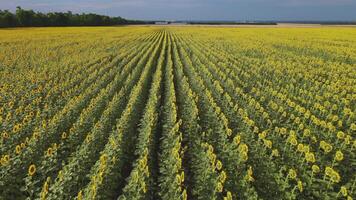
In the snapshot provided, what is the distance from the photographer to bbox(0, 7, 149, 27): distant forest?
66188 millimetres

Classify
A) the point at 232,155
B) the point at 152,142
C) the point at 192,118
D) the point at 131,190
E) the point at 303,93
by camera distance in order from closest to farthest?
1. the point at 131,190
2. the point at 232,155
3. the point at 152,142
4. the point at 192,118
5. the point at 303,93

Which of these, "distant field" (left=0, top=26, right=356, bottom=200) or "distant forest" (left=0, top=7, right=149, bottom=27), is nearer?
"distant field" (left=0, top=26, right=356, bottom=200)

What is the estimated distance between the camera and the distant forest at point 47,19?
6619 cm

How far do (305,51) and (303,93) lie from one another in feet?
47.5

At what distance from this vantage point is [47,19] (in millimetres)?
76312

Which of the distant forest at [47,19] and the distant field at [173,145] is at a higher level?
the distant field at [173,145]

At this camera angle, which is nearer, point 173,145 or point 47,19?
point 173,145

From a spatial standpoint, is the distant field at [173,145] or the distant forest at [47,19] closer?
the distant field at [173,145]

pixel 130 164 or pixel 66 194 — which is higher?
pixel 66 194

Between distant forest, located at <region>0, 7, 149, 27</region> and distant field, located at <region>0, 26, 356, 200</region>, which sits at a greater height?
distant field, located at <region>0, 26, 356, 200</region>

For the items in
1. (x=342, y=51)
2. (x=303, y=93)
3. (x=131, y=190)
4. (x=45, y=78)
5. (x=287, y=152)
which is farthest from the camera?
(x=342, y=51)

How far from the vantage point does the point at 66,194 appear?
4715 mm

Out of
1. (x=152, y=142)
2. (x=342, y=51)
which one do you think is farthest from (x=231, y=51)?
(x=152, y=142)

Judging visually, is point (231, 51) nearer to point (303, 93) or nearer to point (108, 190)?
point (303, 93)
